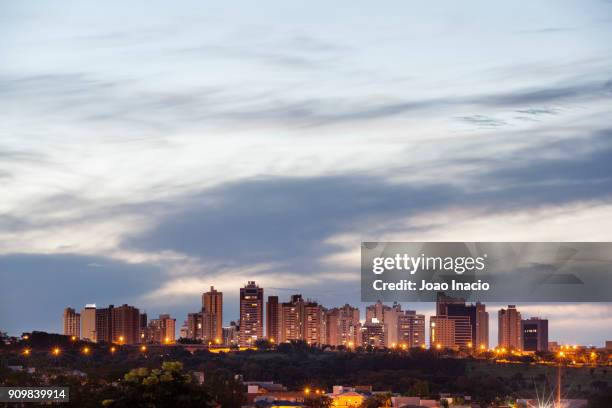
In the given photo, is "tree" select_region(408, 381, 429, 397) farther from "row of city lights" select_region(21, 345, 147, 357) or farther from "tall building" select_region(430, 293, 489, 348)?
"tall building" select_region(430, 293, 489, 348)

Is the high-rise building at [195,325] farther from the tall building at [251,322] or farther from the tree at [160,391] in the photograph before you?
the tree at [160,391]

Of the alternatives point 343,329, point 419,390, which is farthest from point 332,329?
point 419,390

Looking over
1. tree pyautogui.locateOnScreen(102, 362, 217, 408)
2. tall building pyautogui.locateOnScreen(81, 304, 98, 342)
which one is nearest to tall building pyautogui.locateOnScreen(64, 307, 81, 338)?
tall building pyautogui.locateOnScreen(81, 304, 98, 342)

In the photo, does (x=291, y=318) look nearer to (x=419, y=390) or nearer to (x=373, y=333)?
(x=373, y=333)

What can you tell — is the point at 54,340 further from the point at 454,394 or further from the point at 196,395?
the point at 196,395

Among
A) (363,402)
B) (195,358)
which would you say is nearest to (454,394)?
(363,402)

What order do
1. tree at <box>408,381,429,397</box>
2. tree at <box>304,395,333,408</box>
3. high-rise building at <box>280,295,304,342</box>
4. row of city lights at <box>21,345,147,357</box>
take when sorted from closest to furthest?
tree at <box>304,395,333,408</box> → tree at <box>408,381,429,397</box> → row of city lights at <box>21,345,147,357</box> → high-rise building at <box>280,295,304,342</box>
